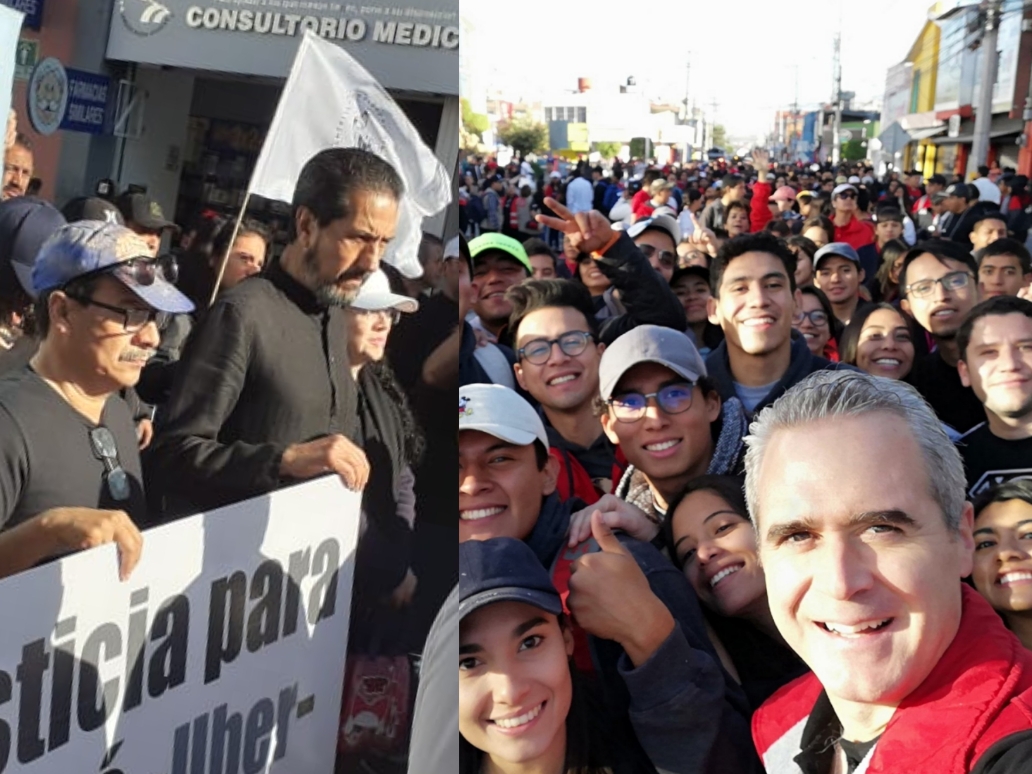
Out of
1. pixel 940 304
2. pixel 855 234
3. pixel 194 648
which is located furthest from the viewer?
pixel 855 234

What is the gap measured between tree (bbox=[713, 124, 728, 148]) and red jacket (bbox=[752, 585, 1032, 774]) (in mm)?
118701

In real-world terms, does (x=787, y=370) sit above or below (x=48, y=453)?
above

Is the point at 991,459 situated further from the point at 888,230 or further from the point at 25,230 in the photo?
the point at 888,230

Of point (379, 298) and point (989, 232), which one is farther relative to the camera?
point (989, 232)

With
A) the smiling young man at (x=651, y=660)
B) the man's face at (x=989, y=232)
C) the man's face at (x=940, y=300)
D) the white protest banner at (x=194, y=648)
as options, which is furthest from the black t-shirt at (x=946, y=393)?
the man's face at (x=989, y=232)

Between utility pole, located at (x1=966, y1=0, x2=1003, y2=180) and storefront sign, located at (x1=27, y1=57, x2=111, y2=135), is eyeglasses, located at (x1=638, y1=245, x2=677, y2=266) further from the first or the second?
utility pole, located at (x1=966, y1=0, x2=1003, y2=180)

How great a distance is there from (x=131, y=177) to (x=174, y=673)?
0.55 meters

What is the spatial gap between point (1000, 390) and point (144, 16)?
7.97 feet

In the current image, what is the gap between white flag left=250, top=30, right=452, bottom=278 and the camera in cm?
140

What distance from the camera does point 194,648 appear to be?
1401 millimetres

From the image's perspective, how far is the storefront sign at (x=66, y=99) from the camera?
3.95 feet

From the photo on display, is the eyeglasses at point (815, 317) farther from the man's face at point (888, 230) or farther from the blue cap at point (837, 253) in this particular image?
the man's face at point (888, 230)

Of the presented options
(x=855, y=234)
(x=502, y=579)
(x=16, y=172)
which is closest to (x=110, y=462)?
(x=16, y=172)

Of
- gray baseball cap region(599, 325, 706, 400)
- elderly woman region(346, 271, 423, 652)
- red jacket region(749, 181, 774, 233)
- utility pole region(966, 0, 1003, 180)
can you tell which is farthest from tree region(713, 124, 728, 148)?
elderly woman region(346, 271, 423, 652)
